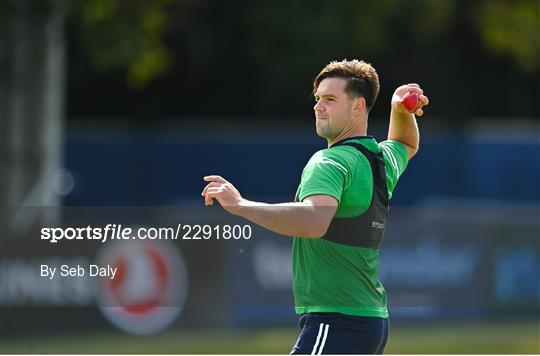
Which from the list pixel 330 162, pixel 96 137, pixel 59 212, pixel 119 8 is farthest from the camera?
pixel 96 137

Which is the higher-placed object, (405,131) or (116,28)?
(116,28)

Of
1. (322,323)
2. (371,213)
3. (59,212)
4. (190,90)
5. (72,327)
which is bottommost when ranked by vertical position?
(322,323)

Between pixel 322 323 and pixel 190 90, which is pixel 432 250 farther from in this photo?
pixel 190 90

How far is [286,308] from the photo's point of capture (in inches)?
604

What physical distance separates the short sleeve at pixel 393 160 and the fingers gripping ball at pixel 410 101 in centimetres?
20

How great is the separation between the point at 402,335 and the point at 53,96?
24.6 feet

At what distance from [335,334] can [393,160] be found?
2.97 feet

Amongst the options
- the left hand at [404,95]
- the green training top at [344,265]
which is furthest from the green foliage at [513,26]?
the green training top at [344,265]

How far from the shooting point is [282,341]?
14.7 meters

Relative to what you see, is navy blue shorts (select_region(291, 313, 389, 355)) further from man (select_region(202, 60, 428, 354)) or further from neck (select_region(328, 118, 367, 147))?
neck (select_region(328, 118, 367, 147))

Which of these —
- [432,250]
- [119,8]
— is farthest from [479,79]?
[432,250]

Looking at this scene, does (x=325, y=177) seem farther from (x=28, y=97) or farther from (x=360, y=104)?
(x=28, y=97)

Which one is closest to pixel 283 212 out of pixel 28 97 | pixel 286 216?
pixel 286 216

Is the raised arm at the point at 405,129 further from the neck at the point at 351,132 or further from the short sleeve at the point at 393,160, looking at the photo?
the neck at the point at 351,132
